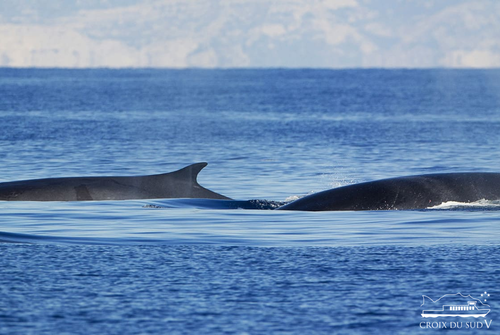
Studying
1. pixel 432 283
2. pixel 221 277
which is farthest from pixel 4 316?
pixel 432 283

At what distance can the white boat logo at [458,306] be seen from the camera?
9484mm

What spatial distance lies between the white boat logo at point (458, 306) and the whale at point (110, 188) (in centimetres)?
867

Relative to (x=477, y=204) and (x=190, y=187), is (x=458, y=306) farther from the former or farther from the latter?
(x=190, y=187)

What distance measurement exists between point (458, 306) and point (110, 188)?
9.96 m

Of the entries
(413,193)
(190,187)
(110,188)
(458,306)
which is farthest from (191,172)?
(458,306)

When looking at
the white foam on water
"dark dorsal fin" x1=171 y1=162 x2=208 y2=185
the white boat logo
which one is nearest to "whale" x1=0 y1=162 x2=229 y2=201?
"dark dorsal fin" x1=171 y1=162 x2=208 y2=185

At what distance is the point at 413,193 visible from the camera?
51.4 feet

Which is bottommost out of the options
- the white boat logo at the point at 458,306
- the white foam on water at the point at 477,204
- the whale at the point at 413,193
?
the white boat logo at the point at 458,306

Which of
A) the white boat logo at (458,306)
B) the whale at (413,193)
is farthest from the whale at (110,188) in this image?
the white boat logo at (458,306)

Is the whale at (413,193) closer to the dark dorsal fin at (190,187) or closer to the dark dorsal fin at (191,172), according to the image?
the dark dorsal fin at (190,187)

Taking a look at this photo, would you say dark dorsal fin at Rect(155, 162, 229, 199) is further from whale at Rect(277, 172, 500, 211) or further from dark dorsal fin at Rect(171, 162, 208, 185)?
whale at Rect(277, 172, 500, 211)

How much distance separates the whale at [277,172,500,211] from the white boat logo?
17.4ft

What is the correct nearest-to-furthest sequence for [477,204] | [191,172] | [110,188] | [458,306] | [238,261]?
[458,306]
[238,261]
[477,204]
[110,188]
[191,172]

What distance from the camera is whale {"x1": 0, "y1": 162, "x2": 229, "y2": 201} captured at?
18281 mm
